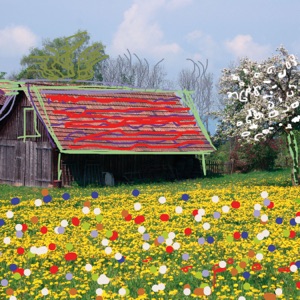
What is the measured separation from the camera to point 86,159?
41594 mm

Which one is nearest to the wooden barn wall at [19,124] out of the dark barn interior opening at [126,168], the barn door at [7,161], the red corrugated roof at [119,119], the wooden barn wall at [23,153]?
the wooden barn wall at [23,153]

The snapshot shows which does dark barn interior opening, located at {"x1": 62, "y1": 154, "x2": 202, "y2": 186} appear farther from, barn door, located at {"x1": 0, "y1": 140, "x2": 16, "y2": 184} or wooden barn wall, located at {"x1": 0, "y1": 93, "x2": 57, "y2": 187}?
barn door, located at {"x1": 0, "y1": 140, "x2": 16, "y2": 184}

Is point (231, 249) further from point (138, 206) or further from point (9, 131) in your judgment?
point (9, 131)

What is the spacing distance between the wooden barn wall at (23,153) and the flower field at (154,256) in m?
17.4

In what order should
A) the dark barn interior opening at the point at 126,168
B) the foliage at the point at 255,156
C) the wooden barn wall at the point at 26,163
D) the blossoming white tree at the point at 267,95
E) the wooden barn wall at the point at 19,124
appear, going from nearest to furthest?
the blossoming white tree at the point at 267,95
the dark barn interior opening at the point at 126,168
the wooden barn wall at the point at 26,163
the wooden barn wall at the point at 19,124
the foliage at the point at 255,156

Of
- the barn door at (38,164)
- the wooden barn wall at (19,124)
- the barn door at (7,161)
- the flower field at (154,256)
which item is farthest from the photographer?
the barn door at (7,161)

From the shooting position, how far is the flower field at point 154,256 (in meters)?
4.86

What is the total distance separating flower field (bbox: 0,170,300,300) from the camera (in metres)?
4.86

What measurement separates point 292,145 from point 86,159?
1345 centimetres

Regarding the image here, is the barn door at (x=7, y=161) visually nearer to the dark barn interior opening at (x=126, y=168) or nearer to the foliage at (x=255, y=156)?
the dark barn interior opening at (x=126, y=168)

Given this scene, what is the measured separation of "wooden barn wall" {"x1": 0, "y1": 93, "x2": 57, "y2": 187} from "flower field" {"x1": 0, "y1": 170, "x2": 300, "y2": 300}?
1742 cm

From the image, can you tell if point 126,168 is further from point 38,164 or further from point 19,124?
point 19,124

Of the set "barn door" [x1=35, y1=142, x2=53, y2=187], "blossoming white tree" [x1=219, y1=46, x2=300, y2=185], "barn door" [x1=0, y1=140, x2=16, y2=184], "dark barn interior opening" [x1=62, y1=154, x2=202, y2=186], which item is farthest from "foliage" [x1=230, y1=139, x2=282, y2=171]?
"barn door" [x1=0, y1=140, x2=16, y2=184]

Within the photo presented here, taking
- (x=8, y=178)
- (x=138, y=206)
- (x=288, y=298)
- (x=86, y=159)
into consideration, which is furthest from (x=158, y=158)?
(x=138, y=206)
